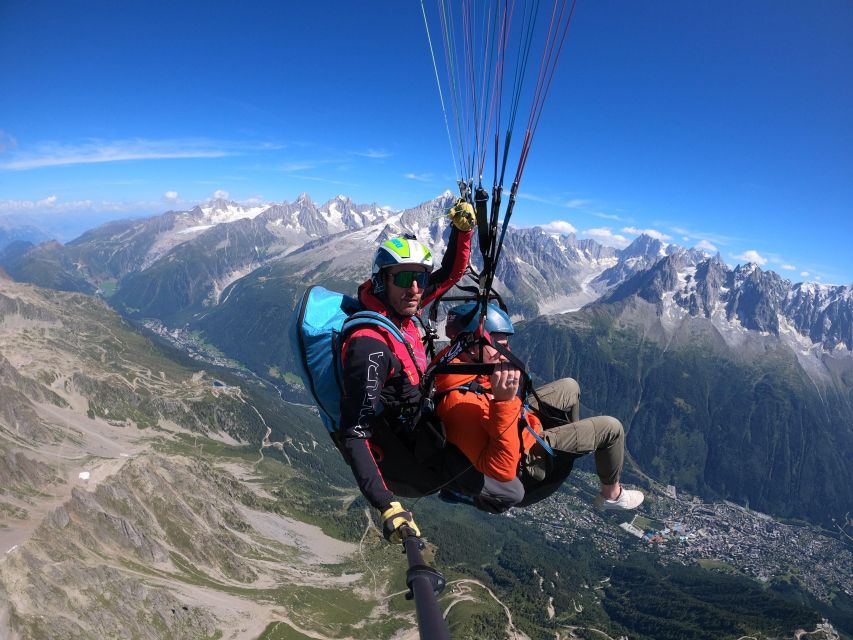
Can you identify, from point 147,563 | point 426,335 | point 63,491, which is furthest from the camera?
point 63,491

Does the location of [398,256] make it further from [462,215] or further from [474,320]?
[462,215]

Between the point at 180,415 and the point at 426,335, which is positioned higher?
the point at 426,335

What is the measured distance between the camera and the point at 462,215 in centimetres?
994

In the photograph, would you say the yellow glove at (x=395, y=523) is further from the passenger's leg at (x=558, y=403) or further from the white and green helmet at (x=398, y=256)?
the white and green helmet at (x=398, y=256)

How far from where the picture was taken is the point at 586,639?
112625 mm

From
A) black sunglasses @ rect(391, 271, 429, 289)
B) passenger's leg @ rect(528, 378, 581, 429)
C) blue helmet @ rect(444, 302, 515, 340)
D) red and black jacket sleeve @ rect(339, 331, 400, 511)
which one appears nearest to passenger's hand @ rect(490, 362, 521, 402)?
blue helmet @ rect(444, 302, 515, 340)

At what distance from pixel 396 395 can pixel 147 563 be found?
4408 inches

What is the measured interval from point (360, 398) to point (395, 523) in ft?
5.91

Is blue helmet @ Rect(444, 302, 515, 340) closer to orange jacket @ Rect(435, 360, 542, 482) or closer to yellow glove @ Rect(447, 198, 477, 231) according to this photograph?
orange jacket @ Rect(435, 360, 542, 482)

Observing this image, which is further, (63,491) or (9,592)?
(63,491)

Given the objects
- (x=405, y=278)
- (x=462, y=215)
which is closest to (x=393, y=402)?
(x=405, y=278)

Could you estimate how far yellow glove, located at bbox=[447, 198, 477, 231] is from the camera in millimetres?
9906

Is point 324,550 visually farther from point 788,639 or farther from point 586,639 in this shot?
point 788,639

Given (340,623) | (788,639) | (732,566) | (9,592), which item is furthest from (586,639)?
(9,592)
